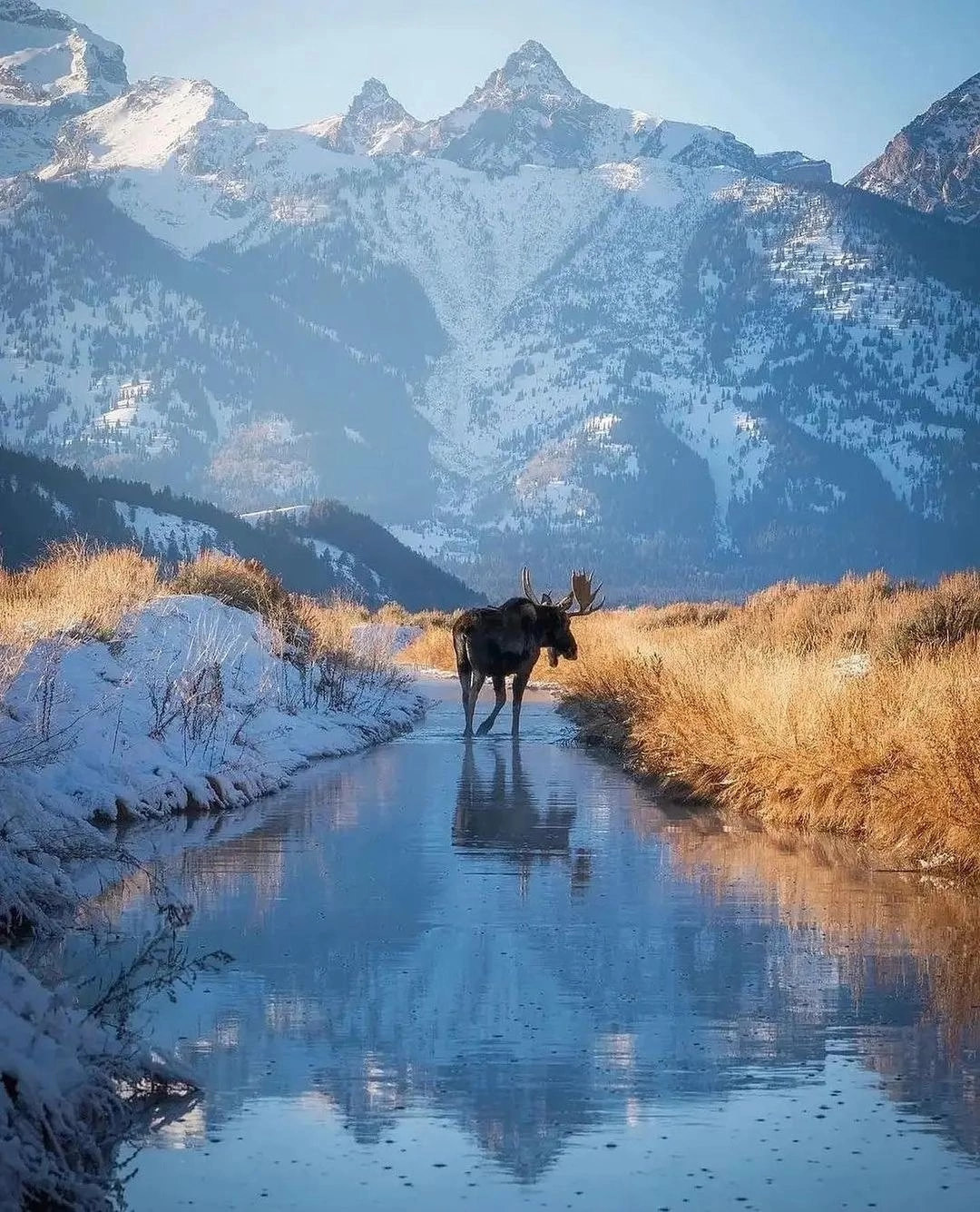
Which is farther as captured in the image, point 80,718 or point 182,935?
point 80,718

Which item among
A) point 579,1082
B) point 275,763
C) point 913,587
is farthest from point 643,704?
point 913,587

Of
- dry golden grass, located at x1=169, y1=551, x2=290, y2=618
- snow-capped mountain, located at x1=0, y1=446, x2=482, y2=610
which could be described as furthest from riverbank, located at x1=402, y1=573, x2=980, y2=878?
snow-capped mountain, located at x1=0, y1=446, x2=482, y2=610

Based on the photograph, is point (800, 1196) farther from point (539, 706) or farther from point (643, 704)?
point (539, 706)

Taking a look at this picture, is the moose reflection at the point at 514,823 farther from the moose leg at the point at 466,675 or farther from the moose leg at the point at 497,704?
the moose leg at the point at 497,704

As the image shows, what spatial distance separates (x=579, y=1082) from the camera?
6.96m

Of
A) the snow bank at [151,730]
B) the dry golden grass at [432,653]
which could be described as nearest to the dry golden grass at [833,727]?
the snow bank at [151,730]

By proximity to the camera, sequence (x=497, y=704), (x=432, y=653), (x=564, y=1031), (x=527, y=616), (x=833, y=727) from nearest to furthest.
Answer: (x=564, y=1031)
(x=833, y=727)
(x=497, y=704)
(x=527, y=616)
(x=432, y=653)

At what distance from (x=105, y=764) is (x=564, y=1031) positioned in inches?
303

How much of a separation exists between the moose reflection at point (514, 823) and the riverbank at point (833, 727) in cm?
161

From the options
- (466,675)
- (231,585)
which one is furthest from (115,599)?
(231,585)

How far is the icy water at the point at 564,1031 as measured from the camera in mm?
5969

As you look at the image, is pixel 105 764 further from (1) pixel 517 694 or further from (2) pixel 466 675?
(1) pixel 517 694

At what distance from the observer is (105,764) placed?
14.6 m

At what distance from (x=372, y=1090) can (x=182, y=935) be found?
10.2 ft
